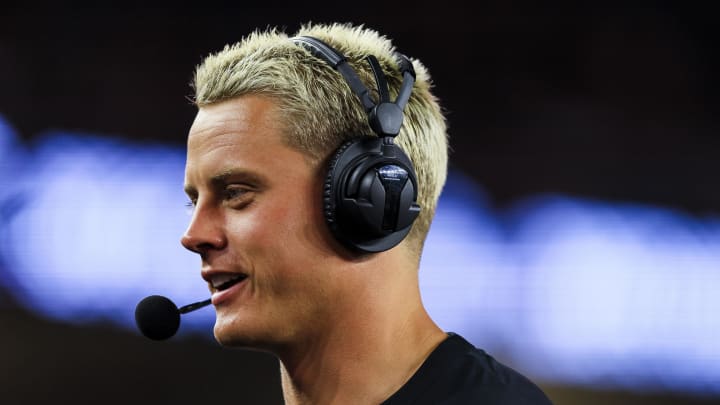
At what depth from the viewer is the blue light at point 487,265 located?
11.8ft

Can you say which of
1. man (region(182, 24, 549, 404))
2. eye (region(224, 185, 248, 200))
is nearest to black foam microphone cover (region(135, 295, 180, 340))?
man (region(182, 24, 549, 404))

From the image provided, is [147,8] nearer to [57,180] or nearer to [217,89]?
[57,180]

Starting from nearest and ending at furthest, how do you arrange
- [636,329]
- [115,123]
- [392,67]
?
1. [392,67]
2. [636,329]
3. [115,123]

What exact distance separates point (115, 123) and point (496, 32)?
1.66 meters

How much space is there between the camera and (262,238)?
140 cm

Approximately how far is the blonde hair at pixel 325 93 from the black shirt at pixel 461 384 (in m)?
0.20

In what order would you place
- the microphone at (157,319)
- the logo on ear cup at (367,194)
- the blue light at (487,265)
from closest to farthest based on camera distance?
the logo on ear cup at (367,194) < the microphone at (157,319) < the blue light at (487,265)

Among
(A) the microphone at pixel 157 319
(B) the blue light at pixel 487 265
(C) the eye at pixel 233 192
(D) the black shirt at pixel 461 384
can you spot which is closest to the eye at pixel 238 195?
(C) the eye at pixel 233 192

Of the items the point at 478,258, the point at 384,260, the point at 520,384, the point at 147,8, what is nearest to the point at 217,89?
the point at 384,260

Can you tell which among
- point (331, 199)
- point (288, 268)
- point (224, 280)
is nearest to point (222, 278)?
point (224, 280)

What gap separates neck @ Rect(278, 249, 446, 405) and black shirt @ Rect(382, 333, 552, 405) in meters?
0.02

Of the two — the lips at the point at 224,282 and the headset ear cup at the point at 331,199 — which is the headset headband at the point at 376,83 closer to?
the headset ear cup at the point at 331,199

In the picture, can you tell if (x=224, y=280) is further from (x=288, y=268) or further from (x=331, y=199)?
(x=331, y=199)

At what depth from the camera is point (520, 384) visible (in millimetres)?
1498
